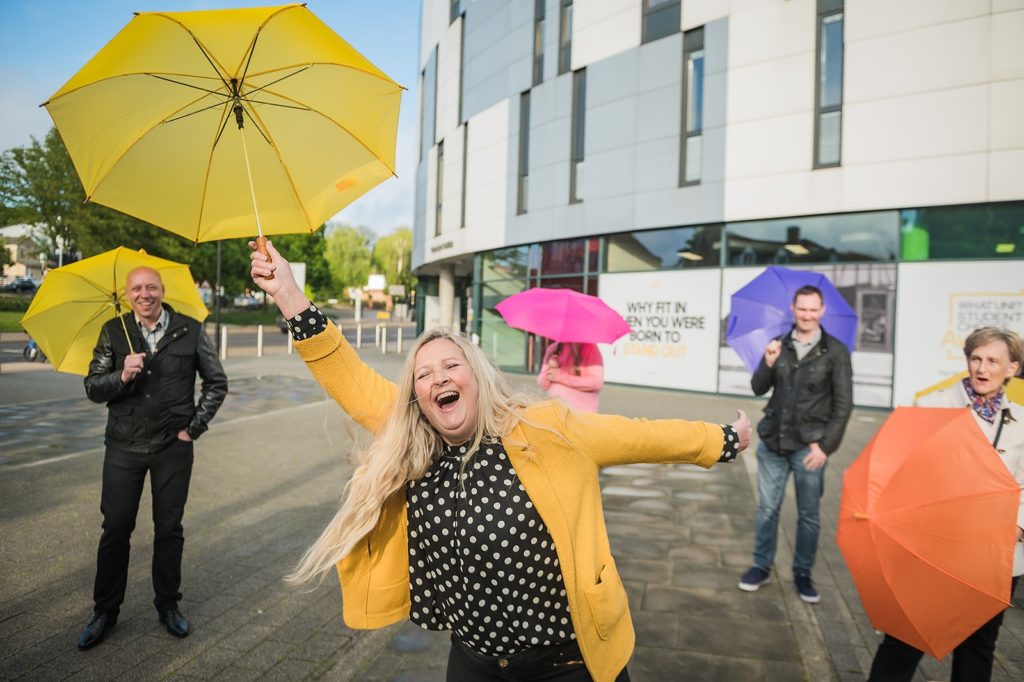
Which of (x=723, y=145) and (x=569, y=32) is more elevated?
(x=569, y=32)

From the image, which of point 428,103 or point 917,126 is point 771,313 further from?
point 428,103

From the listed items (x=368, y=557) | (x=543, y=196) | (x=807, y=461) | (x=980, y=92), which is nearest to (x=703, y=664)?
(x=807, y=461)

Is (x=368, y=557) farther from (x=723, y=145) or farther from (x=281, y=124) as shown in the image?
(x=723, y=145)

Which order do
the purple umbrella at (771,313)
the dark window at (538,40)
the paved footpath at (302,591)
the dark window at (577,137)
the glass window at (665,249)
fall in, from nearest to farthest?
the paved footpath at (302,591)
the purple umbrella at (771,313)
the glass window at (665,249)
the dark window at (577,137)
the dark window at (538,40)

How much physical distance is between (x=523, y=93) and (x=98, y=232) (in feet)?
87.8

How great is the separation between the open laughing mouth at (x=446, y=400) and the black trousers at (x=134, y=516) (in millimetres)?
2448

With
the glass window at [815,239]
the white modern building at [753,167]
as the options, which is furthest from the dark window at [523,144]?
the glass window at [815,239]

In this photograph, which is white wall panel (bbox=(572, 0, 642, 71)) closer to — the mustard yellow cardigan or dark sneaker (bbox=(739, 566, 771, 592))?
dark sneaker (bbox=(739, 566, 771, 592))

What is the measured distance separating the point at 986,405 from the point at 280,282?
2904 millimetres

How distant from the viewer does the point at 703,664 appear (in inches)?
141

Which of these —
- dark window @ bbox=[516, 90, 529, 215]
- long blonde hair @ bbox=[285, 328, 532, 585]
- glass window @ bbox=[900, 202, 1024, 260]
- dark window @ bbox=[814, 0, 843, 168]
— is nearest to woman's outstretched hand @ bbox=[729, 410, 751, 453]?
long blonde hair @ bbox=[285, 328, 532, 585]

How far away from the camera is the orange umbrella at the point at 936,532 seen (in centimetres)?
217

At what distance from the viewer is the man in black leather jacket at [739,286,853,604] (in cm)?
443

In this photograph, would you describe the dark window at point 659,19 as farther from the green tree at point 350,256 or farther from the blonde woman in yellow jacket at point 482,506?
the green tree at point 350,256
